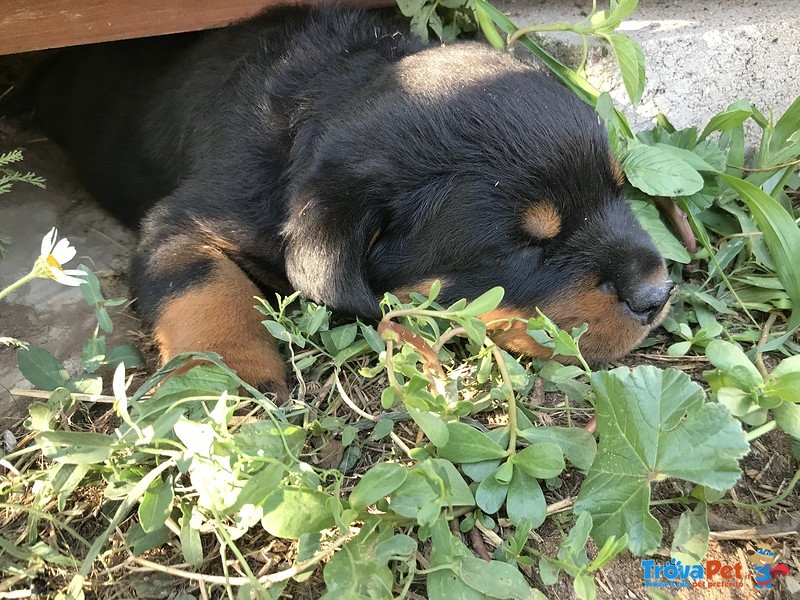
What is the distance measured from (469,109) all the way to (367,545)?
53.9 inches

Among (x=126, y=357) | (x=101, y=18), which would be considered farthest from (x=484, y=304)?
(x=101, y=18)

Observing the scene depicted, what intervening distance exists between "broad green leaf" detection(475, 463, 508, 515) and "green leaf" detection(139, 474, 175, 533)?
0.75 meters

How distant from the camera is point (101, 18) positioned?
105 inches

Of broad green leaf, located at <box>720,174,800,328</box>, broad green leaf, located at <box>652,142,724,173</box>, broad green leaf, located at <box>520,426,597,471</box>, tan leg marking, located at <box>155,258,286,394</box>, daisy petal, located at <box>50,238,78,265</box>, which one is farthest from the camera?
broad green leaf, located at <box>652,142,724,173</box>

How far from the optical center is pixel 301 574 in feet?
4.73

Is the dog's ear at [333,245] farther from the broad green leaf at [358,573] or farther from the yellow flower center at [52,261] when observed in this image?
the broad green leaf at [358,573]

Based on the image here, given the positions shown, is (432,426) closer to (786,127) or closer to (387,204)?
(387,204)

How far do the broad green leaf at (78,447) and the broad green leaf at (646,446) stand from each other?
3.74 feet

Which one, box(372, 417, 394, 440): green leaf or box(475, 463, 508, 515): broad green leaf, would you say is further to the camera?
A: box(372, 417, 394, 440): green leaf

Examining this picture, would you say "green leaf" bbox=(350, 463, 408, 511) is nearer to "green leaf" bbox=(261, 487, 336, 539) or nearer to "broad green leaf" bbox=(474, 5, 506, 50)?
"green leaf" bbox=(261, 487, 336, 539)

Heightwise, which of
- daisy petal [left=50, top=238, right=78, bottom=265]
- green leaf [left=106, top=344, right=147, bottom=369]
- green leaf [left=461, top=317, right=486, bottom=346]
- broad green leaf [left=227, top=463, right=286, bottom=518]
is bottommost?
green leaf [left=106, top=344, right=147, bottom=369]

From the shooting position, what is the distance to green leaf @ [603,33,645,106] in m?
2.50

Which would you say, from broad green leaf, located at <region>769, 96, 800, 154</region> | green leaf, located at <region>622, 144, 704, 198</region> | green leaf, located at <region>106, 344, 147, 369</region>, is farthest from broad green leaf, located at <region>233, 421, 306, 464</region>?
broad green leaf, located at <region>769, 96, 800, 154</region>

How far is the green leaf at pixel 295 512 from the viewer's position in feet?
4.47
